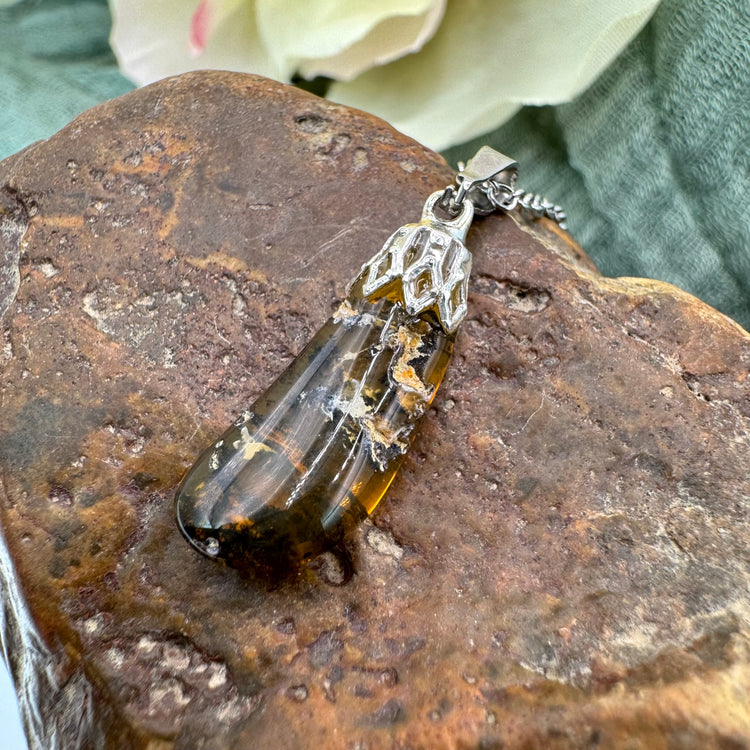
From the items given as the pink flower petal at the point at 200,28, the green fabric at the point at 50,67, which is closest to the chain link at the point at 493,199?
the pink flower petal at the point at 200,28

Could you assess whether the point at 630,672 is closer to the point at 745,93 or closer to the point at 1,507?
the point at 1,507

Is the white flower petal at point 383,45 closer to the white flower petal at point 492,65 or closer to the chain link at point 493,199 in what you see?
the white flower petal at point 492,65

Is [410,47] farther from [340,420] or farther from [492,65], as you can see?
[340,420]

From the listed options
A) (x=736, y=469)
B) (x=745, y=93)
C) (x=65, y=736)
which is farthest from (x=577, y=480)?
(x=745, y=93)

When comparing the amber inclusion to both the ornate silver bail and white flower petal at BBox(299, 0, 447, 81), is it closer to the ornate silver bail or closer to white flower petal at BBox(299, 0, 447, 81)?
the ornate silver bail

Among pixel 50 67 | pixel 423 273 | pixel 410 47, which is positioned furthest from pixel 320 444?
pixel 50 67

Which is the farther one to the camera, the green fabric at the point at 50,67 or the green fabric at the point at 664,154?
the green fabric at the point at 50,67
